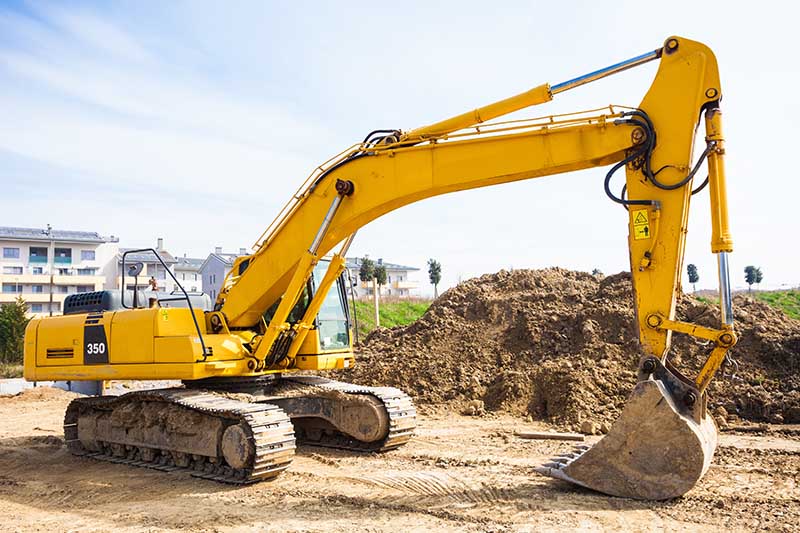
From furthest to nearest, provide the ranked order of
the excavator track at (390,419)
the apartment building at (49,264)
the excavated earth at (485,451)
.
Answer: the apartment building at (49,264), the excavator track at (390,419), the excavated earth at (485,451)

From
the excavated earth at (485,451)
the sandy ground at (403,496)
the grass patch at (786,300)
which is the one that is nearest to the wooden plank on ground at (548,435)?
the excavated earth at (485,451)

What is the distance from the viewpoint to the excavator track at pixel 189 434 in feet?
25.1

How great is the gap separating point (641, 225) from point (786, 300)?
69.6 ft

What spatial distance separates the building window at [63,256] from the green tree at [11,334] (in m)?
24.0

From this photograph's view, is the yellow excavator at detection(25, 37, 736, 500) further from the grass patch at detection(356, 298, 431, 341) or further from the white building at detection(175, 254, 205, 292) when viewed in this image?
the white building at detection(175, 254, 205, 292)

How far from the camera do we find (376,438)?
921 centimetres

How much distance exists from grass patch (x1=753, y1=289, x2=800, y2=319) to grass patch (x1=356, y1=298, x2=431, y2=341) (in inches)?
468

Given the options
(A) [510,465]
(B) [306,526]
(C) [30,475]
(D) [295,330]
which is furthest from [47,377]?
(A) [510,465]

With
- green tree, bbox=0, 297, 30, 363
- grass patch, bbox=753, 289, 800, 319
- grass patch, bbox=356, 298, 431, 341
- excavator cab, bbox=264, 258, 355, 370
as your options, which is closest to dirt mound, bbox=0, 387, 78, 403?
green tree, bbox=0, 297, 30, 363

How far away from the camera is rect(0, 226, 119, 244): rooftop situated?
45.0m

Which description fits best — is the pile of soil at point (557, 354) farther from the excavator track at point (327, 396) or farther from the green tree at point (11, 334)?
the green tree at point (11, 334)

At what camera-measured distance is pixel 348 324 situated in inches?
392

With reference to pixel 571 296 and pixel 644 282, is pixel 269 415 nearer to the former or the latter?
pixel 644 282

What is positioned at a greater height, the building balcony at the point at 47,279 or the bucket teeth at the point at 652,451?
the building balcony at the point at 47,279
